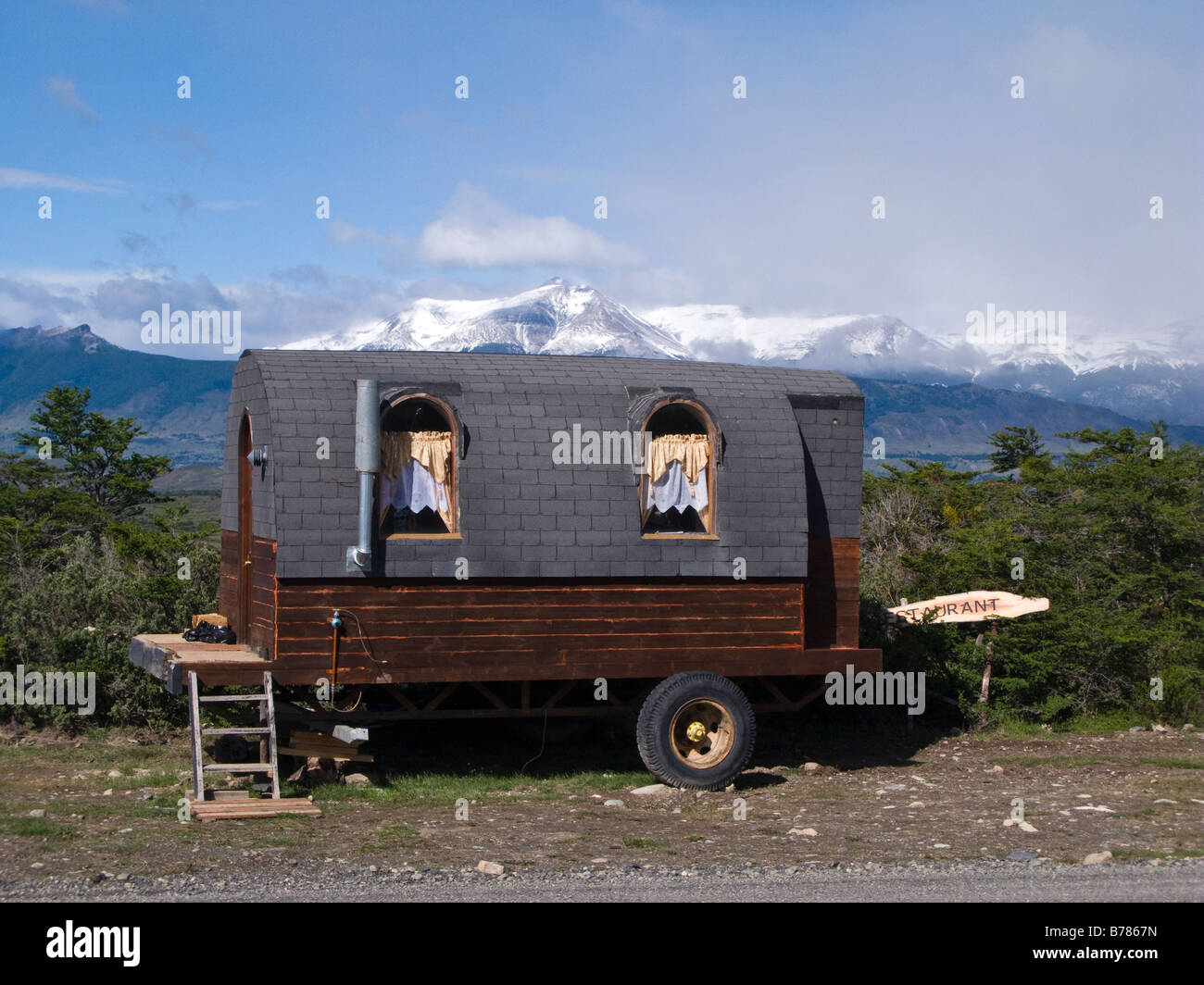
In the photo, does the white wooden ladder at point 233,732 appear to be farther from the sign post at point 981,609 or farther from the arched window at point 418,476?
the sign post at point 981,609

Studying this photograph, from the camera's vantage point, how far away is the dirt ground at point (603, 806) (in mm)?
10352

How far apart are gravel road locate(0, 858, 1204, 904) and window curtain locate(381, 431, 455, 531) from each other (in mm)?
4302

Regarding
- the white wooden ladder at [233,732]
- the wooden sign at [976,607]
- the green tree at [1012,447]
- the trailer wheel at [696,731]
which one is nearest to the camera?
the white wooden ladder at [233,732]

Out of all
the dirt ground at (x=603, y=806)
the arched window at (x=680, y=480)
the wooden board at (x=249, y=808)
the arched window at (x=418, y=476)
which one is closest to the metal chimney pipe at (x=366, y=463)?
the arched window at (x=418, y=476)

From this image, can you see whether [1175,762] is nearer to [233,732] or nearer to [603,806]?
[603,806]

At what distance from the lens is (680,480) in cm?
1391

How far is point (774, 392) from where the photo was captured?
47.7 feet

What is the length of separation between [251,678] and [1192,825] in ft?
29.0

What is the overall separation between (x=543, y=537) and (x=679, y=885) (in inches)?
184

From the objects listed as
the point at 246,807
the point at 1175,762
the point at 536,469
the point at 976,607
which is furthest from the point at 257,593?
the point at 1175,762

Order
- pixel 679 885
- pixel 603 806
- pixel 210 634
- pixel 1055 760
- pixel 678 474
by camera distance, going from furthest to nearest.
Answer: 1. pixel 1055 760
2. pixel 210 634
3. pixel 678 474
4. pixel 603 806
5. pixel 679 885

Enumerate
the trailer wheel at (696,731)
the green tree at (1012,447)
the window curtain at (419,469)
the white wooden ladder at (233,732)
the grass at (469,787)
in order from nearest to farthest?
the white wooden ladder at (233,732)
the grass at (469,787)
the window curtain at (419,469)
the trailer wheel at (696,731)
the green tree at (1012,447)

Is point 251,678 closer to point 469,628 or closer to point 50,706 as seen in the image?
point 469,628
